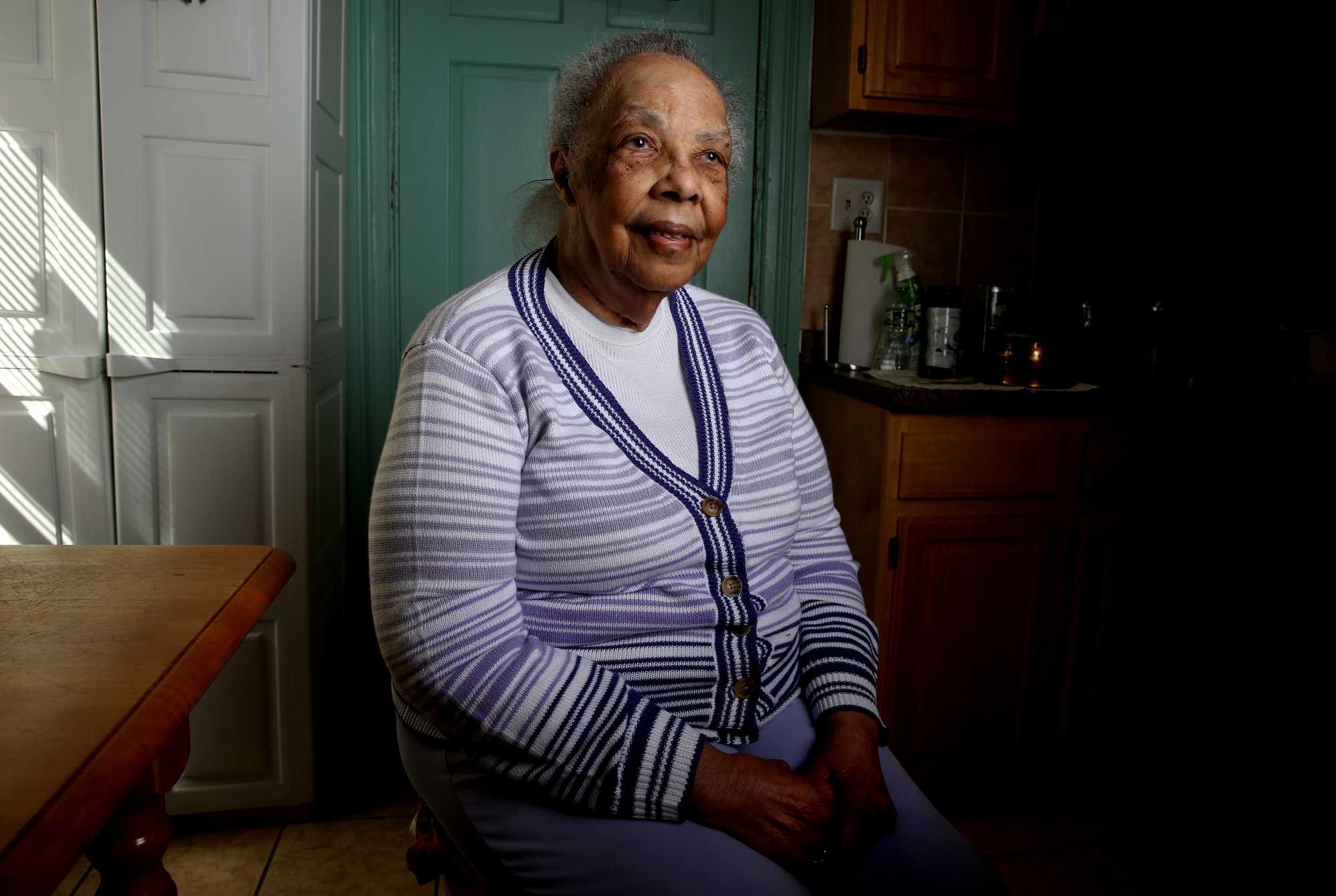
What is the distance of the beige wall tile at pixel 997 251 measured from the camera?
8.14 ft

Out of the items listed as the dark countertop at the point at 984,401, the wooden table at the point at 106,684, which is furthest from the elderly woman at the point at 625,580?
the dark countertop at the point at 984,401

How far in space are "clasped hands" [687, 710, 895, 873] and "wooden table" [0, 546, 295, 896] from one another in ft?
1.49

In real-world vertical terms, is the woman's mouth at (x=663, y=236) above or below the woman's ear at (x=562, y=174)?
below

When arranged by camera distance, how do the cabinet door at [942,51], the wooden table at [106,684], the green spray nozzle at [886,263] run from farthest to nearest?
the green spray nozzle at [886,263] < the cabinet door at [942,51] < the wooden table at [106,684]

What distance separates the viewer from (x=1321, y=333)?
1.84 meters

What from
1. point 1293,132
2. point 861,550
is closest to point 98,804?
point 861,550

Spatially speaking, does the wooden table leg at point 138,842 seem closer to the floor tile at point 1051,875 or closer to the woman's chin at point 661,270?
the woman's chin at point 661,270

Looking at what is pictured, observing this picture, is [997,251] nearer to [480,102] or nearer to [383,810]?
[480,102]

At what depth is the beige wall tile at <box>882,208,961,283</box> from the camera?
7.98 feet

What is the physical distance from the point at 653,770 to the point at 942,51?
1.82 m

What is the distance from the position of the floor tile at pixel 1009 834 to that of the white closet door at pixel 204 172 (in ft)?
5.65

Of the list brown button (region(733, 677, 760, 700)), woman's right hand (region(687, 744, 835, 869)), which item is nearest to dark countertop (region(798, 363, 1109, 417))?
brown button (region(733, 677, 760, 700))

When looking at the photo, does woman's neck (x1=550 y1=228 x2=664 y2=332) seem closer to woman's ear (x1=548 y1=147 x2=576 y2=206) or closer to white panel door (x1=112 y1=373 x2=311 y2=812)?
woman's ear (x1=548 y1=147 x2=576 y2=206)

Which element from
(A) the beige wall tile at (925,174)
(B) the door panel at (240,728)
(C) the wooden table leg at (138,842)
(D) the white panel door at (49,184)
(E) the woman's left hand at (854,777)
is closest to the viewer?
(C) the wooden table leg at (138,842)
